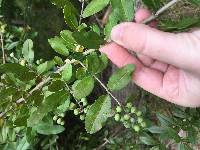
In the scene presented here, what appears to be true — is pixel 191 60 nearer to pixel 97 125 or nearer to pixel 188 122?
pixel 97 125

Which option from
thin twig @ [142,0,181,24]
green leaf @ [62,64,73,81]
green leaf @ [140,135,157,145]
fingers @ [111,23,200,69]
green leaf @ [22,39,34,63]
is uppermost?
thin twig @ [142,0,181,24]

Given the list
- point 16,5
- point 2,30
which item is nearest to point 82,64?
point 2,30

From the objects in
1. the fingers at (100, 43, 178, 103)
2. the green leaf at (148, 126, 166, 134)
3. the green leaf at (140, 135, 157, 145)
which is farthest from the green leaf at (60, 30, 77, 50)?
the green leaf at (140, 135, 157, 145)

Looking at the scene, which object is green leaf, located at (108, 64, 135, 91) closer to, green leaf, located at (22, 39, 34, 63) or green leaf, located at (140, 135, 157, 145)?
green leaf, located at (22, 39, 34, 63)

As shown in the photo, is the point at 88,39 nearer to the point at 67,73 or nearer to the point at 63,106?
the point at 67,73

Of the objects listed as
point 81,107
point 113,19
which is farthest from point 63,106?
point 113,19

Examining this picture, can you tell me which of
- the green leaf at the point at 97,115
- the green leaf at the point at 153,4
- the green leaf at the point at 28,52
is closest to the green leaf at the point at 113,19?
the green leaf at the point at 153,4
